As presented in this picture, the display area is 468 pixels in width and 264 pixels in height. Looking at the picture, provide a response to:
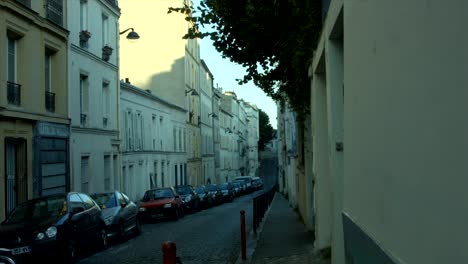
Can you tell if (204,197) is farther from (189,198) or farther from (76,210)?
(76,210)

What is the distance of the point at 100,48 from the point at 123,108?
5502 millimetres

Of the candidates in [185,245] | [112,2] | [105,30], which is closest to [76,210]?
[185,245]

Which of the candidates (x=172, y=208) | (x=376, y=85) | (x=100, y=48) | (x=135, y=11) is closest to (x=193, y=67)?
(x=135, y=11)

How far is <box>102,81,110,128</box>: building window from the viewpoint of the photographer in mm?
29322

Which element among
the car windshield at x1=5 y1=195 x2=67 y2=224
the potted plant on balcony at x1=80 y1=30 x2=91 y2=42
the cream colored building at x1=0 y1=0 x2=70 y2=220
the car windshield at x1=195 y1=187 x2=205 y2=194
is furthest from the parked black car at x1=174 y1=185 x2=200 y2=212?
the car windshield at x1=5 y1=195 x2=67 y2=224

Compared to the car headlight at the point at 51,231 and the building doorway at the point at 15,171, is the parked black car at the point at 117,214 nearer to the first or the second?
the building doorway at the point at 15,171

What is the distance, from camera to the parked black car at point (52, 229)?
12484mm

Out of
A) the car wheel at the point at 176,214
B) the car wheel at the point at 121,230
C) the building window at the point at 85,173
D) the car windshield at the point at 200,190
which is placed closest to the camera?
the car wheel at the point at 121,230

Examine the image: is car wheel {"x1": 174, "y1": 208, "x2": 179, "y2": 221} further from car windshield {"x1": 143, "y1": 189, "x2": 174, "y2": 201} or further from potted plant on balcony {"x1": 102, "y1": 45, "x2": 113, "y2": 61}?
potted plant on balcony {"x1": 102, "y1": 45, "x2": 113, "y2": 61}

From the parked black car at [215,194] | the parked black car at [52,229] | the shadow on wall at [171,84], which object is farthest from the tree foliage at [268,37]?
the shadow on wall at [171,84]

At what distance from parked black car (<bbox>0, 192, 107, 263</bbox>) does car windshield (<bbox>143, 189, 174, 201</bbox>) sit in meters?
11.5

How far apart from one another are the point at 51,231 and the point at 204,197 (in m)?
23.6

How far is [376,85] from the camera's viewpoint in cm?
472

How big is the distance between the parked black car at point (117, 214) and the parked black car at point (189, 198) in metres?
10.9
